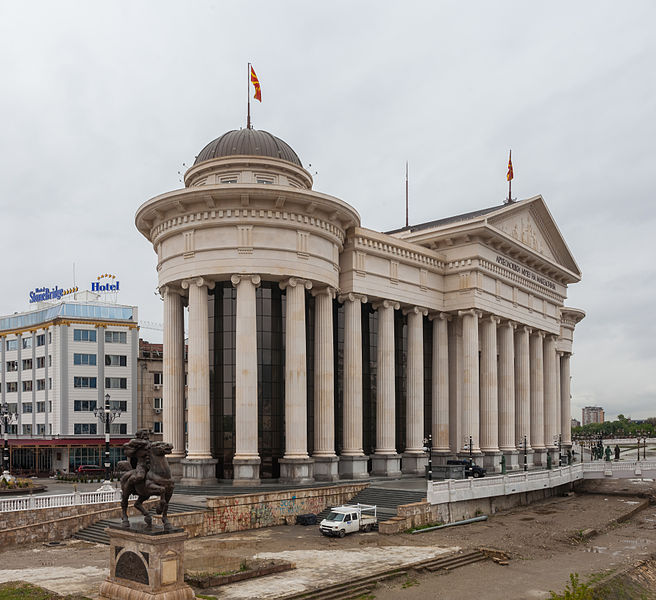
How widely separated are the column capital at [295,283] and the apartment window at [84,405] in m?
39.9

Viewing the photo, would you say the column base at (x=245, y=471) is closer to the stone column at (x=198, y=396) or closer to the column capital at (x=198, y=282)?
the stone column at (x=198, y=396)

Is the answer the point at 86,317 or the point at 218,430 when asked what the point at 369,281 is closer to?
the point at 218,430

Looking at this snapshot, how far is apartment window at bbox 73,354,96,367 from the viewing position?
262 feet

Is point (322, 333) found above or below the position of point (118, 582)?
above

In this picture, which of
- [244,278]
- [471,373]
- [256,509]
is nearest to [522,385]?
[471,373]

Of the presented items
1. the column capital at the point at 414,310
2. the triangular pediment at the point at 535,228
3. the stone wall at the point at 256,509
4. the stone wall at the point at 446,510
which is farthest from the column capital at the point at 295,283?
the triangular pediment at the point at 535,228

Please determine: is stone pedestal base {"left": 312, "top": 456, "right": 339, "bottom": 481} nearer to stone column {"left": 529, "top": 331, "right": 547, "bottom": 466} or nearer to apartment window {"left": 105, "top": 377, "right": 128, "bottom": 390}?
stone column {"left": 529, "top": 331, "right": 547, "bottom": 466}

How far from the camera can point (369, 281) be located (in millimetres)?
53406

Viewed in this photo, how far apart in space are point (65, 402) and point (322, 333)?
40052 millimetres

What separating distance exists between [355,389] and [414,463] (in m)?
8.89

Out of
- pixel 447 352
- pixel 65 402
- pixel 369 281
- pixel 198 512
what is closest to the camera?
pixel 198 512

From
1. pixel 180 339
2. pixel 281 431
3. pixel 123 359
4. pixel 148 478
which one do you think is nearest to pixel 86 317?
pixel 123 359

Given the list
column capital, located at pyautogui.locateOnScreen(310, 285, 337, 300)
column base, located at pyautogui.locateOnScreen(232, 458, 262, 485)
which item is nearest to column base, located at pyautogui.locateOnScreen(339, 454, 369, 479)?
column base, located at pyautogui.locateOnScreen(232, 458, 262, 485)

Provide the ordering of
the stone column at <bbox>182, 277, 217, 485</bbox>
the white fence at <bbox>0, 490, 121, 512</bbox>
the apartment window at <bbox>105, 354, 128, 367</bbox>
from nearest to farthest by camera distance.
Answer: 1. the white fence at <bbox>0, 490, 121, 512</bbox>
2. the stone column at <bbox>182, 277, 217, 485</bbox>
3. the apartment window at <bbox>105, 354, 128, 367</bbox>
